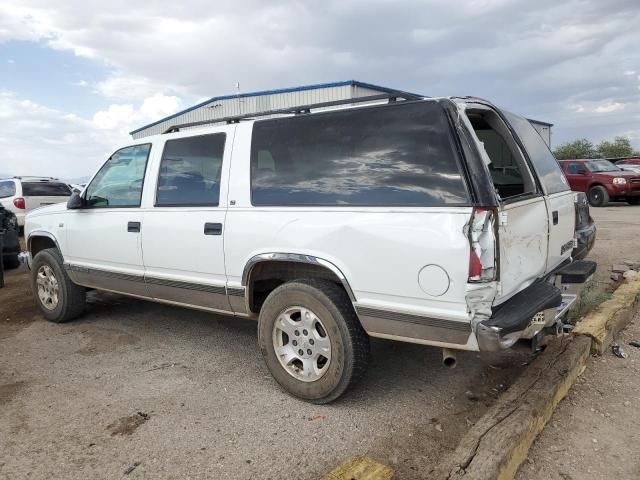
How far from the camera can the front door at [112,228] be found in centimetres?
447

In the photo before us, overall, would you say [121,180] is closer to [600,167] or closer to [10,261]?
[10,261]

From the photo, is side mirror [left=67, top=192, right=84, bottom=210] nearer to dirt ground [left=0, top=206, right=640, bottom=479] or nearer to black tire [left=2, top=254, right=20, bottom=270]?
dirt ground [left=0, top=206, right=640, bottom=479]

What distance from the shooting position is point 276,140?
11.9ft

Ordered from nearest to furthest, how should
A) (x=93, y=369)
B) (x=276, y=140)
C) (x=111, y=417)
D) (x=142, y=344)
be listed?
1. (x=111, y=417)
2. (x=276, y=140)
3. (x=93, y=369)
4. (x=142, y=344)

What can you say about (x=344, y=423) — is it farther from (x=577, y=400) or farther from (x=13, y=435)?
(x=13, y=435)

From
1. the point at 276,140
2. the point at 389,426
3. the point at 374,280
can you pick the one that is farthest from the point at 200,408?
the point at 276,140

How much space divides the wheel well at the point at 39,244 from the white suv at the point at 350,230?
4.22 ft

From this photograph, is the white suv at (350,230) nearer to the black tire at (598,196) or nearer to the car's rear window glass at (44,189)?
the car's rear window glass at (44,189)

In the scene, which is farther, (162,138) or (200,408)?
(162,138)

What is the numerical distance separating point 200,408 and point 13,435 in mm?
1130

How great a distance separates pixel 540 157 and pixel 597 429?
204 centimetres

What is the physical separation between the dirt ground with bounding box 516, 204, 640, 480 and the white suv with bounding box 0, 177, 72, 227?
501 inches

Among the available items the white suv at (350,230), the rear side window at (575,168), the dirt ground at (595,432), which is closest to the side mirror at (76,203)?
the white suv at (350,230)

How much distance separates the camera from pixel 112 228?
15.1ft
